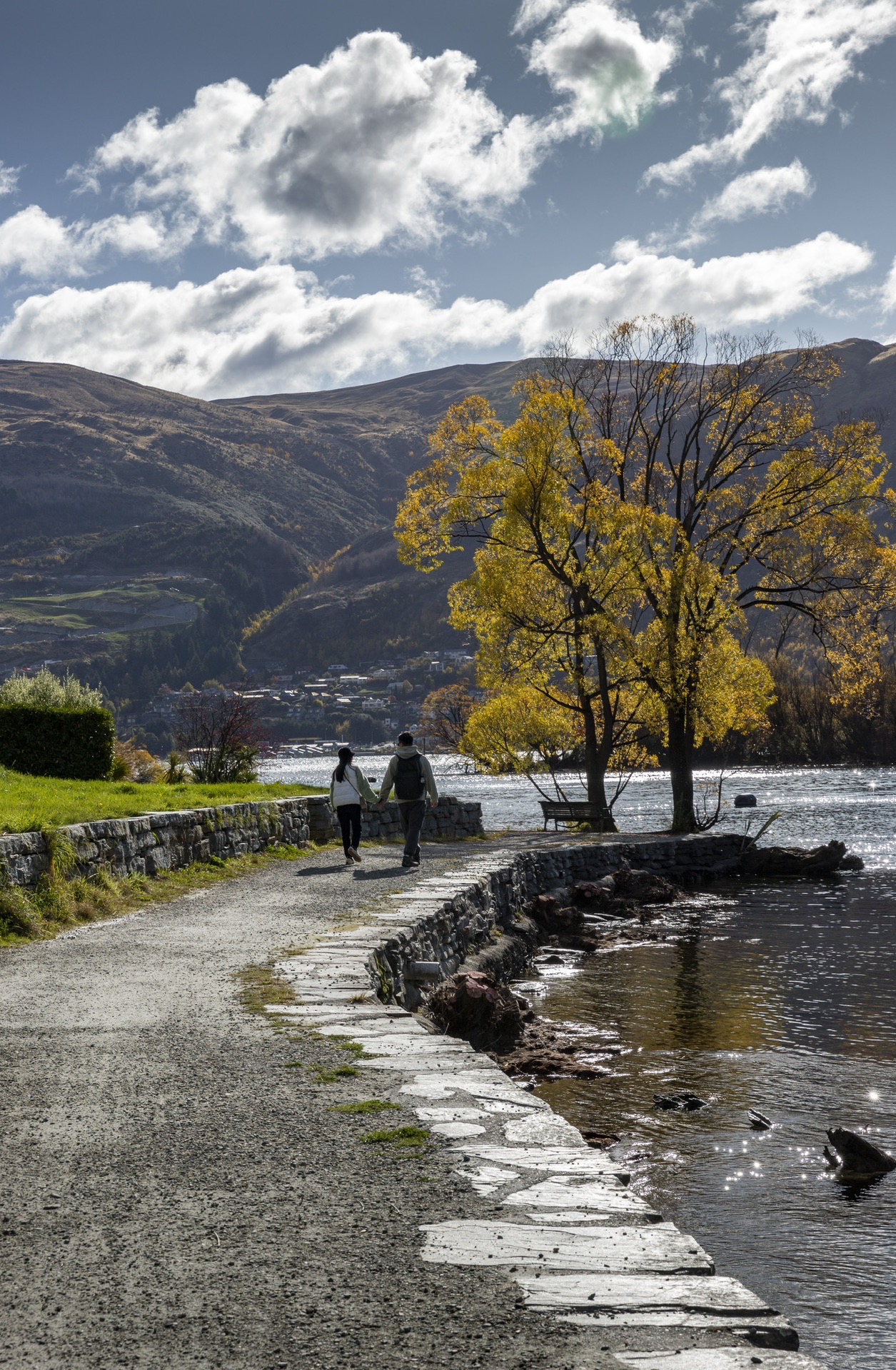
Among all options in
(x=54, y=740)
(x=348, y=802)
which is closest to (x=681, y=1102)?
(x=348, y=802)

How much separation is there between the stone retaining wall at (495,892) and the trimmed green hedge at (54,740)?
22.5 ft

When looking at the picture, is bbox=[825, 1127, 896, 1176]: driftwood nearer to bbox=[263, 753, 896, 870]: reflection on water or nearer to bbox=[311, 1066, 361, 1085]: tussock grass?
bbox=[311, 1066, 361, 1085]: tussock grass

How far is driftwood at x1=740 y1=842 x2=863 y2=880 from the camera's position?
2434 centimetres

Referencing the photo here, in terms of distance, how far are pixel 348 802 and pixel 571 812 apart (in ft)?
40.4

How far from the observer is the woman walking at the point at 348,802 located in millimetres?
15734

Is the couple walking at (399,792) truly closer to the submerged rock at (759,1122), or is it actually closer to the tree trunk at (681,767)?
the submerged rock at (759,1122)

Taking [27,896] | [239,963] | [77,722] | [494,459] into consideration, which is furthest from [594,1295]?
[494,459]

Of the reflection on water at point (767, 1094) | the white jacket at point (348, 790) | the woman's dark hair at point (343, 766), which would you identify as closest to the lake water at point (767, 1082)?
the reflection on water at point (767, 1094)

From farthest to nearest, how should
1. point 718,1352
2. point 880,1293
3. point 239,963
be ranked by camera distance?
point 239,963
point 880,1293
point 718,1352

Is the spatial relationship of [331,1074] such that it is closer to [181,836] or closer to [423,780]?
[181,836]

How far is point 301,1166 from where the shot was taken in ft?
13.1

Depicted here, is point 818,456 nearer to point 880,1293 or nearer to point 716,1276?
point 880,1293

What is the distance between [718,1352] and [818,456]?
83.7 ft

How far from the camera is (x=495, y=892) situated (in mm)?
15812
